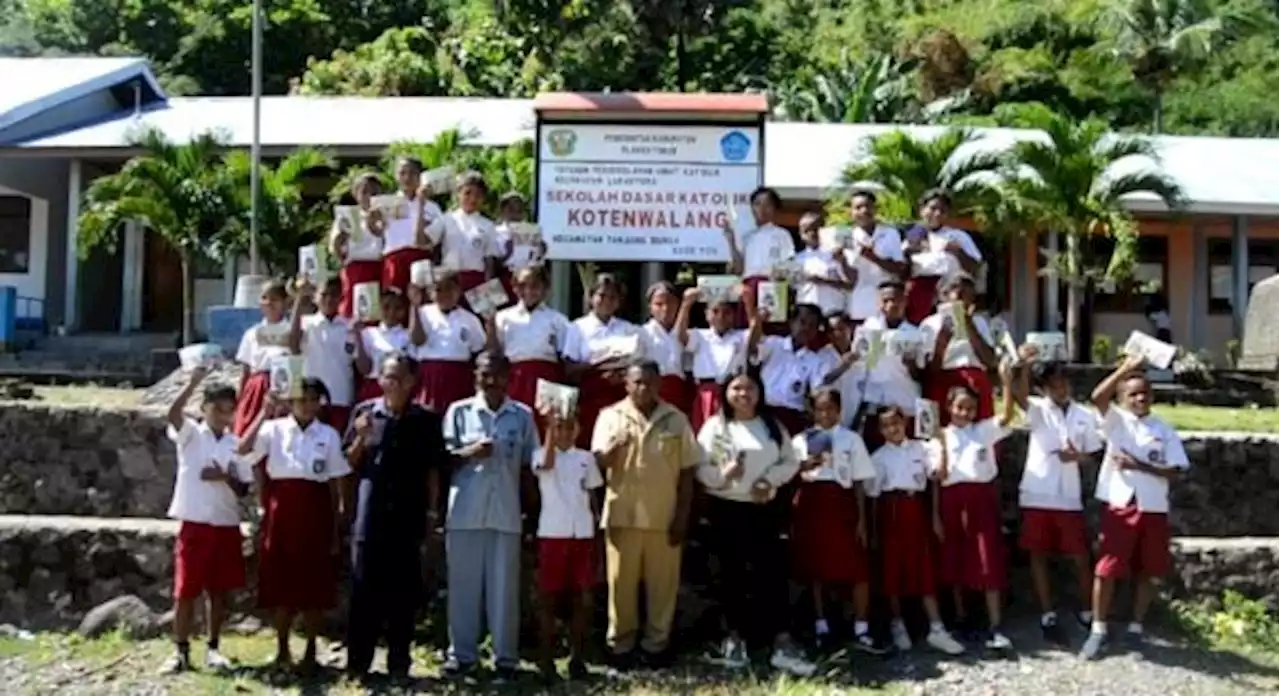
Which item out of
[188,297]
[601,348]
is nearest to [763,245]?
[601,348]

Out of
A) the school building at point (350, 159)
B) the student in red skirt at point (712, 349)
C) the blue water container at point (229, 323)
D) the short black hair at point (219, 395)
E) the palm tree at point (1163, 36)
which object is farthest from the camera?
the palm tree at point (1163, 36)

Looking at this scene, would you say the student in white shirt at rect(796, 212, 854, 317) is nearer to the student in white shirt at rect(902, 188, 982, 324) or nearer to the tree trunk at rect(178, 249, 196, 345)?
the student in white shirt at rect(902, 188, 982, 324)

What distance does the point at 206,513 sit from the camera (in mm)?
7281

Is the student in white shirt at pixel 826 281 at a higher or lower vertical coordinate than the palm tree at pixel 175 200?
lower

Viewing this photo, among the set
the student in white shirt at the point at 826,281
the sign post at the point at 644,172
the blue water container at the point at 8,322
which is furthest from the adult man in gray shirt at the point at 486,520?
the blue water container at the point at 8,322

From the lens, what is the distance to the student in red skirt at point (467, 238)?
8.23 metres

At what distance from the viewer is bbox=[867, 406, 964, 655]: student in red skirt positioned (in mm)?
7570

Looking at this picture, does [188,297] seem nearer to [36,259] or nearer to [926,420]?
[36,259]

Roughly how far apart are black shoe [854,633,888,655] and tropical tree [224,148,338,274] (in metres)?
12.0

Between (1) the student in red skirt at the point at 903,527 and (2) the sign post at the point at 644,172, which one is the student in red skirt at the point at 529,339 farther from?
(1) the student in red skirt at the point at 903,527

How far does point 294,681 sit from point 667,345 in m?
2.54

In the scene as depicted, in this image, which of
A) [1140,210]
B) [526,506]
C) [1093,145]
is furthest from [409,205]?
[1140,210]

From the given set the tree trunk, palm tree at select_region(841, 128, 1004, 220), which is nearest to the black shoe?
palm tree at select_region(841, 128, 1004, 220)

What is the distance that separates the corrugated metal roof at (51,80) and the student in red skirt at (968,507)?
1792 cm
